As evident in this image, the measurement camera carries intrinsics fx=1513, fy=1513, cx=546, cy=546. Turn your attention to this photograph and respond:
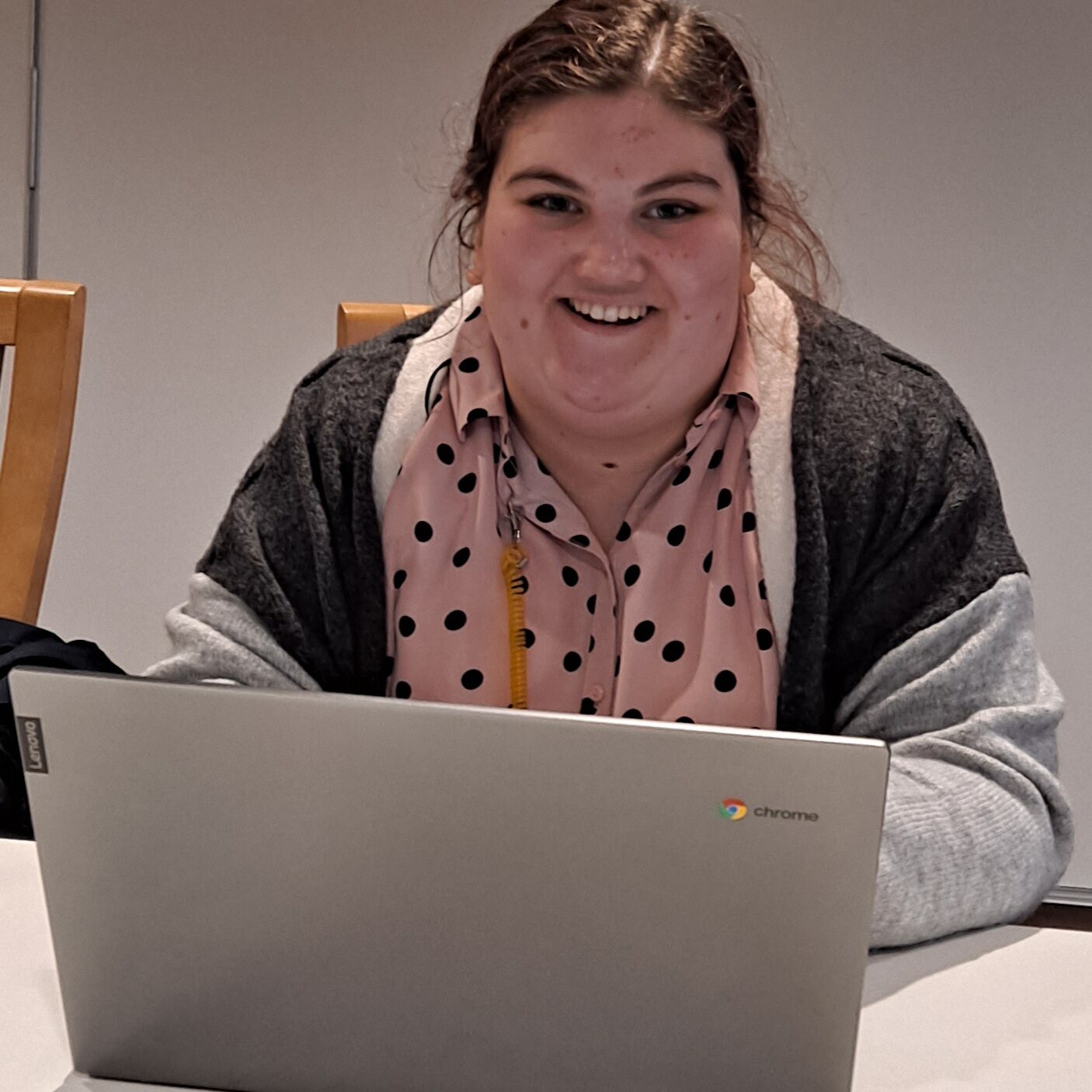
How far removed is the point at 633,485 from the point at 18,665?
495 millimetres

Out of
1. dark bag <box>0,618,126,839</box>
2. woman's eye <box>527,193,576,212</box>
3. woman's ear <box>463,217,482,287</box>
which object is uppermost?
woman's eye <box>527,193,576,212</box>

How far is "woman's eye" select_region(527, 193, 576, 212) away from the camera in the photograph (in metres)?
1.12

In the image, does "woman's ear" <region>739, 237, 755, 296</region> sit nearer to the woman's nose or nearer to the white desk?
the woman's nose

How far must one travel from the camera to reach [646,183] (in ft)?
3.58

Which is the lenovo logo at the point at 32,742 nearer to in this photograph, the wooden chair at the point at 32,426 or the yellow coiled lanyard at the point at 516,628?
the yellow coiled lanyard at the point at 516,628

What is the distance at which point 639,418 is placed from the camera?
115cm

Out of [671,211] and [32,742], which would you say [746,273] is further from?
[32,742]

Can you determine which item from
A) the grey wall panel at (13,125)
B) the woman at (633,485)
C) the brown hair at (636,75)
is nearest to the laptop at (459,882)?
the woman at (633,485)

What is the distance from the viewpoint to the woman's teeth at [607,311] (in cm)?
111

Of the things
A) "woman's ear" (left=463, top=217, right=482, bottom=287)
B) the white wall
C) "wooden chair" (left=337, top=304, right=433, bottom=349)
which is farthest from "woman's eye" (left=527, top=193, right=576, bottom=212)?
the white wall

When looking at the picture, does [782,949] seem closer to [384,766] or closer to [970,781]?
[384,766]

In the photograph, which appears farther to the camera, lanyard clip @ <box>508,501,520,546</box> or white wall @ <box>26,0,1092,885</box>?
white wall @ <box>26,0,1092,885</box>

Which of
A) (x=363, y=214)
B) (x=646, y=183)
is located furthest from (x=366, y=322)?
(x=363, y=214)

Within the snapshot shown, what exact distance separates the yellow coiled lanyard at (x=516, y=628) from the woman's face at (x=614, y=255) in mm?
128
